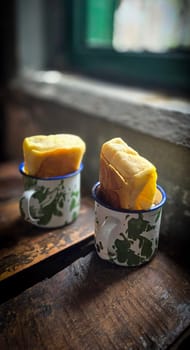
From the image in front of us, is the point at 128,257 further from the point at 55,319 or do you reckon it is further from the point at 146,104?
the point at 146,104

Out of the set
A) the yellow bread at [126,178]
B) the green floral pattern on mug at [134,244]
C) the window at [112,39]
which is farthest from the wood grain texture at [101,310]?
the window at [112,39]

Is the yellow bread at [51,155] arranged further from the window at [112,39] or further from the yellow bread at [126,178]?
the window at [112,39]

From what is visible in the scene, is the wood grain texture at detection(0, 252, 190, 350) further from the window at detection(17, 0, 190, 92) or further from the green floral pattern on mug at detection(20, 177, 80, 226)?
the window at detection(17, 0, 190, 92)

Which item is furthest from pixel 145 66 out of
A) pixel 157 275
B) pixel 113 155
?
pixel 157 275

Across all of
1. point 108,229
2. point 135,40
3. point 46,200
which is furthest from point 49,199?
point 135,40

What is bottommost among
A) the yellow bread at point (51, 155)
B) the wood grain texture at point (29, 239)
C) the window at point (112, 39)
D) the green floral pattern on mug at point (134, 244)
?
the wood grain texture at point (29, 239)

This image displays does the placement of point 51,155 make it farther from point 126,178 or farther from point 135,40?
point 135,40
